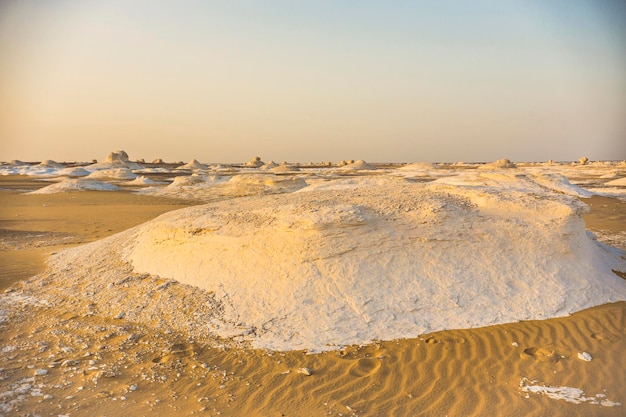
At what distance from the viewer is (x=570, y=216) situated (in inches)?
239

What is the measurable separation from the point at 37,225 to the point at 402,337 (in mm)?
14639

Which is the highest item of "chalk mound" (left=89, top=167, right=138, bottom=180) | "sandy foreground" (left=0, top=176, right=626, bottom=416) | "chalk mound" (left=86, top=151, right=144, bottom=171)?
"chalk mound" (left=86, top=151, right=144, bottom=171)

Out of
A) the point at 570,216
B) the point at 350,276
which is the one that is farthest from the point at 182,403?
the point at 570,216

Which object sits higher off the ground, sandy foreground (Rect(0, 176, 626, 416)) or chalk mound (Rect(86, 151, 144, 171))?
chalk mound (Rect(86, 151, 144, 171))

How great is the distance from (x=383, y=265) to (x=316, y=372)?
1674 mm

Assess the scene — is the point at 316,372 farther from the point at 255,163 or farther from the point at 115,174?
the point at 255,163

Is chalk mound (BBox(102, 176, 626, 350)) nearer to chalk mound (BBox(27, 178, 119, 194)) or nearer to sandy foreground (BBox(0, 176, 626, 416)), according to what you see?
sandy foreground (BBox(0, 176, 626, 416))

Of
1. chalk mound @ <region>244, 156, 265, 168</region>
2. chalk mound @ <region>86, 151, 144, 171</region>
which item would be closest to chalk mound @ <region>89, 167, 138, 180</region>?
chalk mound @ <region>86, 151, 144, 171</region>

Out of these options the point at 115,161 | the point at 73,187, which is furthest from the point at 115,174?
the point at 73,187

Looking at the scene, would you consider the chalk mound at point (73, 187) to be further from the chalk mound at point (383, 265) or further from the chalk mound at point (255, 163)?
the chalk mound at point (255, 163)

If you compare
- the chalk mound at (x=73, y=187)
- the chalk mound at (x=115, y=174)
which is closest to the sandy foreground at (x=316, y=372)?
the chalk mound at (x=73, y=187)

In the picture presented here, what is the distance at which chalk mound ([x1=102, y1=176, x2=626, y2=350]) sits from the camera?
15.9ft

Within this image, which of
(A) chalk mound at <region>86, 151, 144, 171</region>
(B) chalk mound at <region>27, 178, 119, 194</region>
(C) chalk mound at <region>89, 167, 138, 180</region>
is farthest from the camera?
(A) chalk mound at <region>86, 151, 144, 171</region>

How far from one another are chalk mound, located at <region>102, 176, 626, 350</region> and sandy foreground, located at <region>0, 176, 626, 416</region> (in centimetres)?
28
